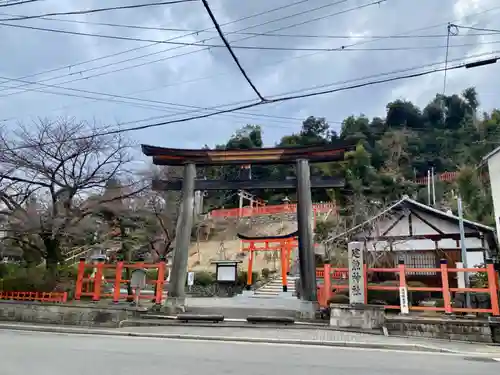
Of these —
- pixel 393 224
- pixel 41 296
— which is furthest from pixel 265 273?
pixel 41 296

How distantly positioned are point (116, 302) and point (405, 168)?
4426 centimetres

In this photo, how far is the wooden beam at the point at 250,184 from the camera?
15.3m

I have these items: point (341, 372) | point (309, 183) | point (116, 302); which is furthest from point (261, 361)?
point (116, 302)

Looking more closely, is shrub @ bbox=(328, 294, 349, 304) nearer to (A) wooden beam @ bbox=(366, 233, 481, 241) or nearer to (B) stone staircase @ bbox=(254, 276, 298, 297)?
(A) wooden beam @ bbox=(366, 233, 481, 241)

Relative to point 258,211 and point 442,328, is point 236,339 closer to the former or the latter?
point 442,328

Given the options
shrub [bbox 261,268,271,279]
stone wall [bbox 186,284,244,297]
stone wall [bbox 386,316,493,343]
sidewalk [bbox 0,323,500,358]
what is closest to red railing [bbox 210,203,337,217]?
shrub [bbox 261,268,271,279]

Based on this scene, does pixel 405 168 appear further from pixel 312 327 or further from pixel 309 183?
pixel 312 327

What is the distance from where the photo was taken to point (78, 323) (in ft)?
45.8

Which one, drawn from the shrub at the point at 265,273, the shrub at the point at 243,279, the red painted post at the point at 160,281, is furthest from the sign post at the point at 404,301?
the shrub at the point at 265,273

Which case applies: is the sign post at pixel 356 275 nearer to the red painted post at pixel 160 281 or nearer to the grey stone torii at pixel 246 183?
the grey stone torii at pixel 246 183

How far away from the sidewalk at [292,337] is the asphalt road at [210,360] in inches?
27.0

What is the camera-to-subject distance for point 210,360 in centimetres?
725

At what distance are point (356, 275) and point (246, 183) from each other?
5.62 m

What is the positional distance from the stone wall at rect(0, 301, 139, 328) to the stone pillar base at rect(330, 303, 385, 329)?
7.15 m
